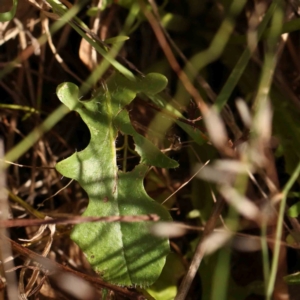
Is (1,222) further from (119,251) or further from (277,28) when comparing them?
(277,28)

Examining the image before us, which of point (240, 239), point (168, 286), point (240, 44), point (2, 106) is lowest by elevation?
point (168, 286)

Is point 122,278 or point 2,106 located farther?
point 2,106

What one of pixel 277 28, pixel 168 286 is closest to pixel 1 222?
pixel 168 286

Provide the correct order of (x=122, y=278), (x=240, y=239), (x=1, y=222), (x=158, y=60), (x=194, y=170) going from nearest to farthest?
(x=1, y=222)
(x=122, y=278)
(x=240, y=239)
(x=194, y=170)
(x=158, y=60)

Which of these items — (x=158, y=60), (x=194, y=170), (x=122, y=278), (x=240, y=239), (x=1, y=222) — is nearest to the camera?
(x=1, y=222)

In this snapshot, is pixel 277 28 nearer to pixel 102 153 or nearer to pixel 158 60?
pixel 158 60

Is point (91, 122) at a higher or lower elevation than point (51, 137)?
higher

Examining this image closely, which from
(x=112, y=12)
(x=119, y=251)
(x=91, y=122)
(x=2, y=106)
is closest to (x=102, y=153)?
(x=91, y=122)
